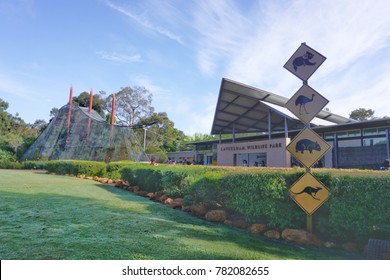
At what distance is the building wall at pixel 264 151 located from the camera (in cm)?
1697

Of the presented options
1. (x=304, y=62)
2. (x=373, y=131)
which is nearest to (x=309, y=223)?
(x=304, y=62)

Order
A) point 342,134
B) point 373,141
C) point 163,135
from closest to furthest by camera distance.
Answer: point 373,141 < point 342,134 < point 163,135

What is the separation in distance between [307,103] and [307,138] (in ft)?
1.94

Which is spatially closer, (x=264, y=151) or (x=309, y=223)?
(x=309, y=223)

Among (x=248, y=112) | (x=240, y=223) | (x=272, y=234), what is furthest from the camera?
(x=248, y=112)

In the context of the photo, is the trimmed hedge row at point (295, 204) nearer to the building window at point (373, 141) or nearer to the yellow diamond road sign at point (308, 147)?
the yellow diamond road sign at point (308, 147)

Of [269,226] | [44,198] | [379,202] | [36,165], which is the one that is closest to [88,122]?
[36,165]

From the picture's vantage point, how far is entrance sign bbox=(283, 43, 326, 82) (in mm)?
4695

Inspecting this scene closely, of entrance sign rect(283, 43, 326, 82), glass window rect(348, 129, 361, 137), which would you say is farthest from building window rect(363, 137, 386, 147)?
entrance sign rect(283, 43, 326, 82)

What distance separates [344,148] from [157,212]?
17282 mm

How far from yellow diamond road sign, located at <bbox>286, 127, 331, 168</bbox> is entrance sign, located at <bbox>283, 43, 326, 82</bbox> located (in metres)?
0.98

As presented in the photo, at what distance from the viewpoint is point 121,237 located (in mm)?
3768

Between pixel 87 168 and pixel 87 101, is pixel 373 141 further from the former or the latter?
pixel 87 101

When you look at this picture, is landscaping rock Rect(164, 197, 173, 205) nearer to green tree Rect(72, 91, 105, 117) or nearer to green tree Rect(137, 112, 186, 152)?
green tree Rect(137, 112, 186, 152)
